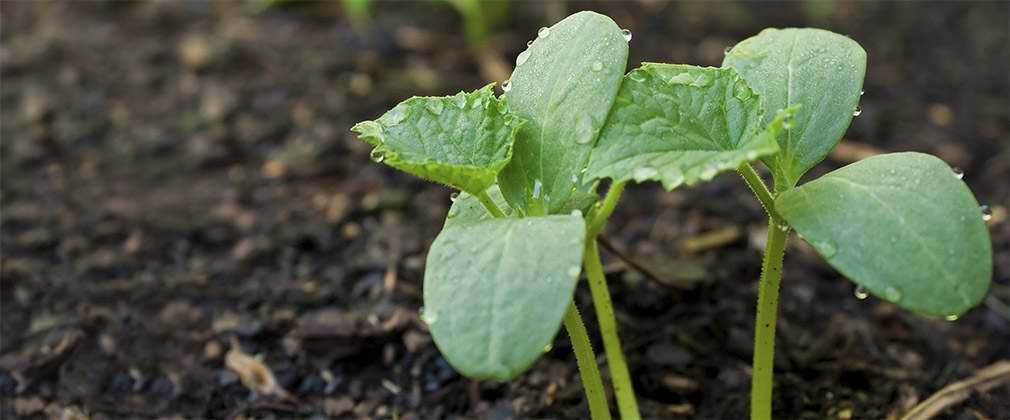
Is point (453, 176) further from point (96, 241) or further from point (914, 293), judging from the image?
point (96, 241)

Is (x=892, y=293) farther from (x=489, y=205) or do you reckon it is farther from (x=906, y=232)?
(x=489, y=205)

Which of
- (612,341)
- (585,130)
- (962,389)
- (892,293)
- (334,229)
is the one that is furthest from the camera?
(334,229)

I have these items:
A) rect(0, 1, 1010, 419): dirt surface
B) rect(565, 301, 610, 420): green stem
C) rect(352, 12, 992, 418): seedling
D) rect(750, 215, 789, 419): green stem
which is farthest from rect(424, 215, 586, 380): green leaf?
rect(0, 1, 1010, 419): dirt surface

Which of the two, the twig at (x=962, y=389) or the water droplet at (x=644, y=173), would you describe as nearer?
the water droplet at (x=644, y=173)

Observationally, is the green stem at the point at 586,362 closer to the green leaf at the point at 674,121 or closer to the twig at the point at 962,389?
the green leaf at the point at 674,121

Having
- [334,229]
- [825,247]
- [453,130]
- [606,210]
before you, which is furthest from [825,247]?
[334,229]

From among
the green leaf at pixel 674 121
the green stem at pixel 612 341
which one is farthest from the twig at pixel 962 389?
the green leaf at pixel 674 121

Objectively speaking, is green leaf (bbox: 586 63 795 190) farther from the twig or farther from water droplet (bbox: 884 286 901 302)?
the twig
